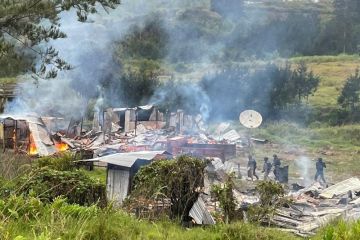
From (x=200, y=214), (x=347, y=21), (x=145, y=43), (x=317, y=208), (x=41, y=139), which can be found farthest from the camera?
(x=347, y=21)

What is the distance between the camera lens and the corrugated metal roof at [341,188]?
53.6 ft

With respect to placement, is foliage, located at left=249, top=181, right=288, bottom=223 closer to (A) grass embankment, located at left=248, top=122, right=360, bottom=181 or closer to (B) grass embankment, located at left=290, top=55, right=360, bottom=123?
(A) grass embankment, located at left=248, top=122, right=360, bottom=181

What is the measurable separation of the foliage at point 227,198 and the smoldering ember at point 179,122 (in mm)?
41

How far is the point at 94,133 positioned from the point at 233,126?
31.5ft

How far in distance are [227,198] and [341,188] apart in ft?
25.6

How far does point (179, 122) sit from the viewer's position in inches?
1134

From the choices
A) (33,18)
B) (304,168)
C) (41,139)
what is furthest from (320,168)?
(41,139)

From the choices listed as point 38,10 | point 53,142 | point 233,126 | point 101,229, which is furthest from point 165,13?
point 101,229

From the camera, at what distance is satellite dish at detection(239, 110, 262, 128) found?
95.6 feet

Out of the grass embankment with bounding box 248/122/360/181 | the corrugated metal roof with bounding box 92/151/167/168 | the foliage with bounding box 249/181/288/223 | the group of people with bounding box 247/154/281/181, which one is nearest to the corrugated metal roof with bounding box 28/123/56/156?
the corrugated metal roof with bounding box 92/151/167/168

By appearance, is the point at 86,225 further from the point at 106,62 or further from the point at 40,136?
the point at 106,62

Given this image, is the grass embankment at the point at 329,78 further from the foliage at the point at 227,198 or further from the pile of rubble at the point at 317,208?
the foliage at the point at 227,198

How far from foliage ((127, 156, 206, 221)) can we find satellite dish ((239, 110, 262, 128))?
18354mm

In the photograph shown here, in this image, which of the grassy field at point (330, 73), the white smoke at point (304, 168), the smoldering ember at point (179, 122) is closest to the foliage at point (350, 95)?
the smoldering ember at point (179, 122)
